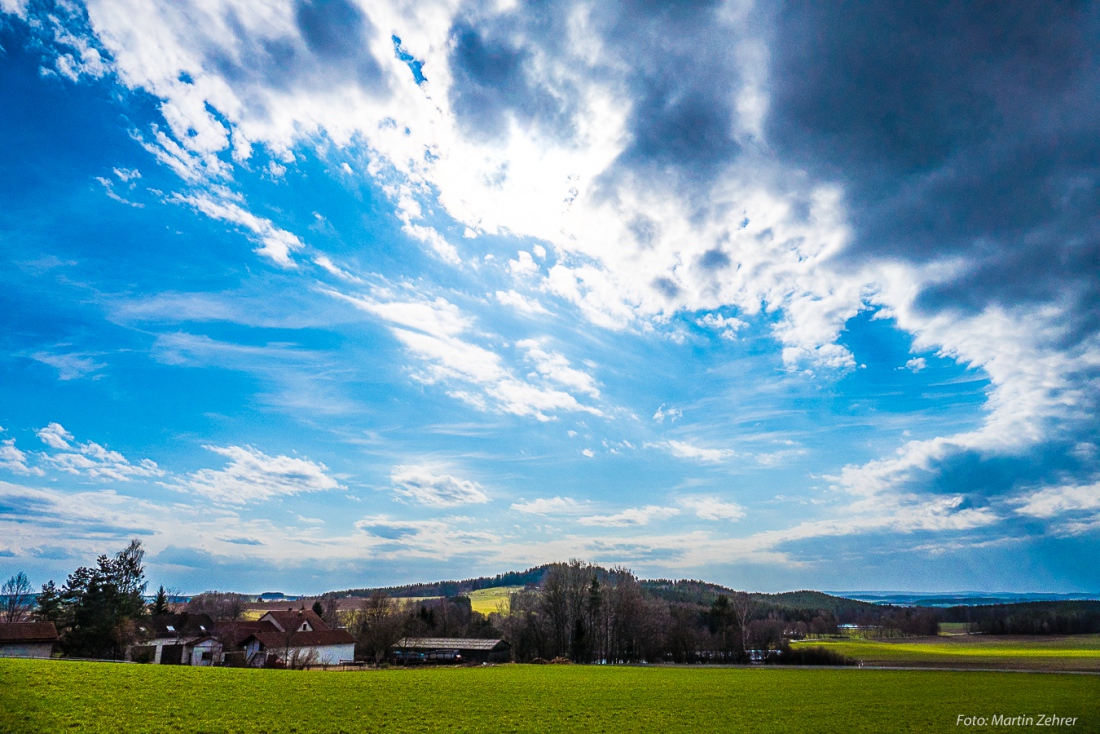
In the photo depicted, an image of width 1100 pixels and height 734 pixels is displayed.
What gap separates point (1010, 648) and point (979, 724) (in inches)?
3517

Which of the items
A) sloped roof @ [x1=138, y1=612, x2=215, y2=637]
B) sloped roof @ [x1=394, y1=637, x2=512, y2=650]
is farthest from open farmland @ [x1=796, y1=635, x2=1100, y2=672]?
sloped roof @ [x1=138, y1=612, x2=215, y2=637]

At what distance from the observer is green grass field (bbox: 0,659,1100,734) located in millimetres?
24281

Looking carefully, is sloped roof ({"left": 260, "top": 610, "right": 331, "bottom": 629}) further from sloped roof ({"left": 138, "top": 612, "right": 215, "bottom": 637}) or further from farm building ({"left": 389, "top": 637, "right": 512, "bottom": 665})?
farm building ({"left": 389, "top": 637, "right": 512, "bottom": 665})

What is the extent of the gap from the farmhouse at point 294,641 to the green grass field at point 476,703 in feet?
93.6

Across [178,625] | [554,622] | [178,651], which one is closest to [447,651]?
[554,622]

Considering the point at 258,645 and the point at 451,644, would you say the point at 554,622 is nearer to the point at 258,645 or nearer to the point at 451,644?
the point at 451,644

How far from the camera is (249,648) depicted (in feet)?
234

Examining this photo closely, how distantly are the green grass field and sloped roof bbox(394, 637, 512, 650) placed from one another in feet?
146

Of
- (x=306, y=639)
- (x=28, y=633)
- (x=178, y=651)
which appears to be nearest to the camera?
(x=28, y=633)

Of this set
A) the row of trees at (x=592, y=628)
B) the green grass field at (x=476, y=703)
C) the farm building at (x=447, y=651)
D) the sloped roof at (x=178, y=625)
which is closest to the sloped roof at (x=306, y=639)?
the row of trees at (x=592, y=628)

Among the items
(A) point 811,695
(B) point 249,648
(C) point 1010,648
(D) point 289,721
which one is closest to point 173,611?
(B) point 249,648

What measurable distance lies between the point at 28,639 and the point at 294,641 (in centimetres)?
2585

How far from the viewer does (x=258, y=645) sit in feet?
232

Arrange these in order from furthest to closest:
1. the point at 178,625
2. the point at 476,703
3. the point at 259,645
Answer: the point at 178,625 → the point at 259,645 → the point at 476,703
